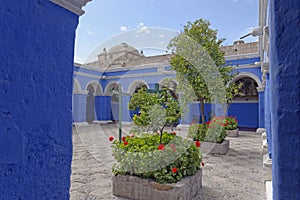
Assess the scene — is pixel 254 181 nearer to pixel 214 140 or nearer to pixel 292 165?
pixel 214 140

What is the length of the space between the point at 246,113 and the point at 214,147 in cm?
858

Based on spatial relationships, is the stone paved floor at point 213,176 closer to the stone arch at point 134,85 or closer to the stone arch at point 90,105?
the stone arch at point 134,85

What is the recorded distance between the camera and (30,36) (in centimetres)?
145

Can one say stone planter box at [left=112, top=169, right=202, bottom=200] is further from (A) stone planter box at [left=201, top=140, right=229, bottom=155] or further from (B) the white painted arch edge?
(A) stone planter box at [left=201, top=140, right=229, bottom=155]

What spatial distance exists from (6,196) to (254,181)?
406cm

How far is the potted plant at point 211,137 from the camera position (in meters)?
6.26

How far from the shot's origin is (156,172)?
297cm

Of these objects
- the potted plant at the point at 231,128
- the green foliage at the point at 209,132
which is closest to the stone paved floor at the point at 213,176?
the green foliage at the point at 209,132

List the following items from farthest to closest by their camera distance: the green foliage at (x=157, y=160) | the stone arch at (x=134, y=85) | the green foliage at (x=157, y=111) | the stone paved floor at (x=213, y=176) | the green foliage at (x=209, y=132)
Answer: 1. the stone arch at (x=134, y=85)
2. the green foliage at (x=209, y=132)
3. the green foliage at (x=157, y=111)
4. the stone paved floor at (x=213, y=176)
5. the green foliage at (x=157, y=160)

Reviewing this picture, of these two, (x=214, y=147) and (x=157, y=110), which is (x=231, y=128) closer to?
(x=214, y=147)

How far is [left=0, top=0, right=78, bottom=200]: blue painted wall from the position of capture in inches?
51.9

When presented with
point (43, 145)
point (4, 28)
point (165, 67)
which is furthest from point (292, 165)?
point (165, 67)

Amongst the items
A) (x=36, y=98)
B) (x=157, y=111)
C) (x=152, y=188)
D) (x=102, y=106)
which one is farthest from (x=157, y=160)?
(x=102, y=106)

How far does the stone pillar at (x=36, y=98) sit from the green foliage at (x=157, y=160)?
4.71ft
